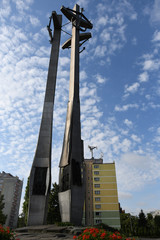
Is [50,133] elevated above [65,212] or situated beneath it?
elevated above

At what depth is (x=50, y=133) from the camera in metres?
19.3

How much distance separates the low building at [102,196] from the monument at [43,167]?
100.0 feet

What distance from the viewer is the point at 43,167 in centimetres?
1759

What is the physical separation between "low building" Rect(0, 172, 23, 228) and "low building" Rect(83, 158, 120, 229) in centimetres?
3775

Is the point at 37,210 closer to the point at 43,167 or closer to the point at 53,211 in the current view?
the point at 43,167

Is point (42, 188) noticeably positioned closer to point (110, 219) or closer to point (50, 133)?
point (50, 133)

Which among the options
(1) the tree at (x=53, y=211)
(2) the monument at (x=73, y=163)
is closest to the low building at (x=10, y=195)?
(1) the tree at (x=53, y=211)

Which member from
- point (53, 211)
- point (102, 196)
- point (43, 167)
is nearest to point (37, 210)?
point (43, 167)

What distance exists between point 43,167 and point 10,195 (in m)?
64.6

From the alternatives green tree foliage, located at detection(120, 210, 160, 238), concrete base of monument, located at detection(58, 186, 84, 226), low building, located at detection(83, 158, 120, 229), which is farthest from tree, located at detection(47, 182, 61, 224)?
low building, located at detection(83, 158, 120, 229)

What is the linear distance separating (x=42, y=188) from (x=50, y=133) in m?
5.51

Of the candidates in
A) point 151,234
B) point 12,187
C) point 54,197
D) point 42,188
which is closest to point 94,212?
point 151,234

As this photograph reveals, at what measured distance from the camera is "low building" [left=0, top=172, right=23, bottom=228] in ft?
232

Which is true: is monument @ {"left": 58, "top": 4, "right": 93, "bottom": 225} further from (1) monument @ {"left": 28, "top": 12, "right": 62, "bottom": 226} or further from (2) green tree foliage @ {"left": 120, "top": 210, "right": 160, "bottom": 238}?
(2) green tree foliage @ {"left": 120, "top": 210, "right": 160, "bottom": 238}
